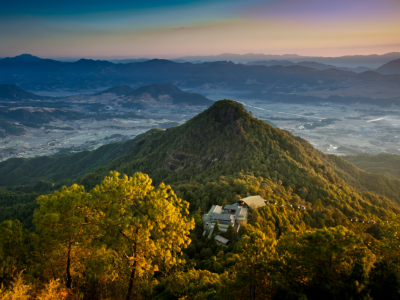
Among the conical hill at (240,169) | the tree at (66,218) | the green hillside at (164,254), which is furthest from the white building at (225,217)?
the tree at (66,218)

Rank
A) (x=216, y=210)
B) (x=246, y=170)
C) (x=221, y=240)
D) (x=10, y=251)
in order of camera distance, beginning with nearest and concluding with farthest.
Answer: (x=10, y=251), (x=221, y=240), (x=216, y=210), (x=246, y=170)

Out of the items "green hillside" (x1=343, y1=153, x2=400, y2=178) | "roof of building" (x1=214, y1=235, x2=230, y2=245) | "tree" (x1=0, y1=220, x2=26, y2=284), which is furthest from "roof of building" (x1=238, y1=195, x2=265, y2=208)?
"green hillside" (x1=343, y1=153, x2=400, y2=178)

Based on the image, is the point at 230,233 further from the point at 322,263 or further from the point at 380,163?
the point at 380,163

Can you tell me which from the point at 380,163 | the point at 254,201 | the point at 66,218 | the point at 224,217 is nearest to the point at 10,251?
the point at 66,218

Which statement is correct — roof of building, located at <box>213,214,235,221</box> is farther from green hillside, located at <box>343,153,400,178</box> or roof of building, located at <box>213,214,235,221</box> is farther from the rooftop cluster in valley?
green hillside, located at <box>343,153,400,178</box>

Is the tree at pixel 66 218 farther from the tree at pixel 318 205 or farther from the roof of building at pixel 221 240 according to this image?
the tree at pixel 318 205

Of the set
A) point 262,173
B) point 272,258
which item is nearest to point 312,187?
point 262,173
